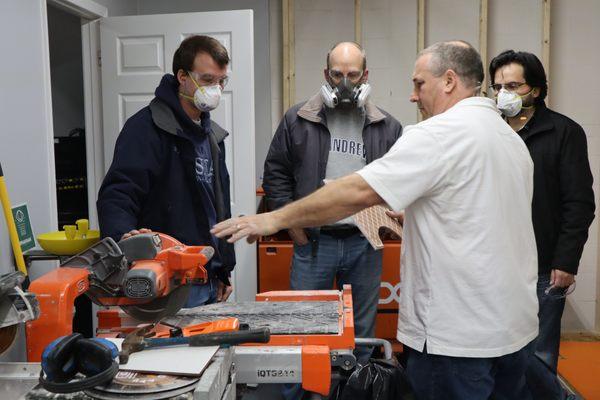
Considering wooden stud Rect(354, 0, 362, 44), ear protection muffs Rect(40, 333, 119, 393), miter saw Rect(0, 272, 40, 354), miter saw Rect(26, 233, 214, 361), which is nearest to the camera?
ear protection muffs Rect(40, 333, 119, 393)

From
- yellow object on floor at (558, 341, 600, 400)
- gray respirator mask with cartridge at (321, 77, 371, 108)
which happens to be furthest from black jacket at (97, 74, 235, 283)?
yellow object on floor at (558, 341, 600, 400)

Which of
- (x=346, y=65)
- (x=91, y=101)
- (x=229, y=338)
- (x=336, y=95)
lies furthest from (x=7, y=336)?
(x=91, y=101)

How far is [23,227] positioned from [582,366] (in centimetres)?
322

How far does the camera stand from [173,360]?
1124mm

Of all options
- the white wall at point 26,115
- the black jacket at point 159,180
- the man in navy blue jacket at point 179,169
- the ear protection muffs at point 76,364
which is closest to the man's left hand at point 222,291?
the man in navy blue jacket at point 179,169

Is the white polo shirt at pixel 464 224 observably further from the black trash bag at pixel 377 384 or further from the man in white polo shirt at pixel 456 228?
the black trash bag at pixel 377 384

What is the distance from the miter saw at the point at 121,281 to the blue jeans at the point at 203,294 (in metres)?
0.52

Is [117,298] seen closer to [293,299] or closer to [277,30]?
[293,299]

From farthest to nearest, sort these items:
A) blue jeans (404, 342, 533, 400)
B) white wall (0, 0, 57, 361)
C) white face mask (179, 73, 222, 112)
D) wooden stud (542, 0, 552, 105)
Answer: wooden stud (542, 0, 552, 105) → white wall (0, 0, 57, 361) → white face mask (179, 73, 222, 112) → blue jeans (404, 342, 533, 400)

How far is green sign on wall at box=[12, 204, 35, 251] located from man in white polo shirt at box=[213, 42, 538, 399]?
148cm

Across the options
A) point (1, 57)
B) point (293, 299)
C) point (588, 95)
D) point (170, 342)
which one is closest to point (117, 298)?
point (170, 342)

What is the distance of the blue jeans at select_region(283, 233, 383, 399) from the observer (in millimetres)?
2721

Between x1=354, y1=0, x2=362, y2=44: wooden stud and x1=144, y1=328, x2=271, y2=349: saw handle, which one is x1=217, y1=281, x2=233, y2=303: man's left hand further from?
x1=354, y1=0, x2=362, y2=44: wooden stud

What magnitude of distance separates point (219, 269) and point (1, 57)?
4.53 ft
